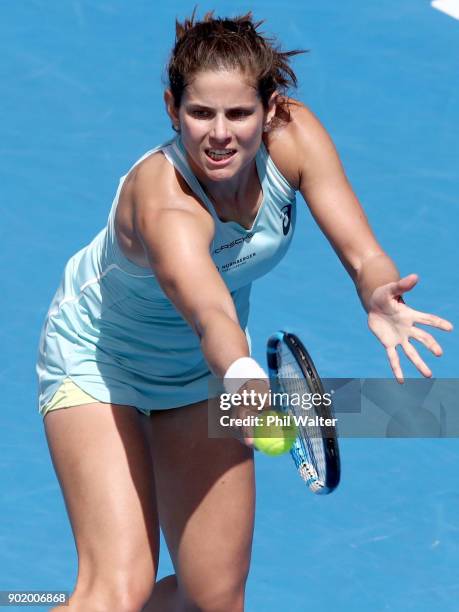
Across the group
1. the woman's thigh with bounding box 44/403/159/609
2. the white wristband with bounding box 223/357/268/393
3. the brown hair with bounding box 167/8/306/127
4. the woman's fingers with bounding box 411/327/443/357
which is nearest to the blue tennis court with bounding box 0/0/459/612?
the woman's thigh with bounding box 44/403/159/609

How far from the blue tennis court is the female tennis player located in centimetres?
104

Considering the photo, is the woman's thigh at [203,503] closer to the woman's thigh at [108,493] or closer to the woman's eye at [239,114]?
the woman's thigh at [108,493]

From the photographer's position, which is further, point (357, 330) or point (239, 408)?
point (357, 330)

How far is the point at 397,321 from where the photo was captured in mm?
4020

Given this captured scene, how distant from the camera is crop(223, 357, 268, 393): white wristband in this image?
3.62m

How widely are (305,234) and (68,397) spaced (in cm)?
319

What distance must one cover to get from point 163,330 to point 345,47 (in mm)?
4712

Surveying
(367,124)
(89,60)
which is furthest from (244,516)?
(89,60)

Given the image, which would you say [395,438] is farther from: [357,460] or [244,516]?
[244,516]

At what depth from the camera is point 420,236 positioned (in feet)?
24.1

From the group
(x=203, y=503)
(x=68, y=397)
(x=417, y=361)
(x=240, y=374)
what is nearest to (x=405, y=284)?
(x=417, y=361)

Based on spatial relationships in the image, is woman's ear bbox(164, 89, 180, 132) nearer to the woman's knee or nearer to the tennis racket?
the tennis racket

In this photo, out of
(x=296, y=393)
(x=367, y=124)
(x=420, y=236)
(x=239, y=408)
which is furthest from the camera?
(x=367, y=124)

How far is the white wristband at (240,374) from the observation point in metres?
3.62
